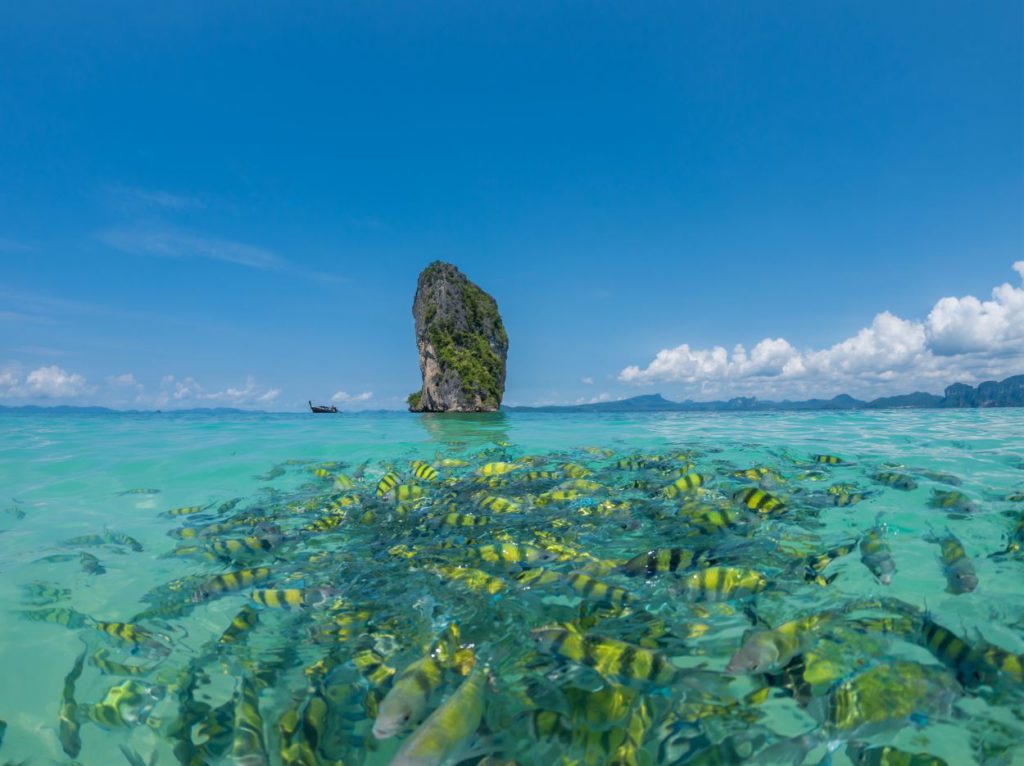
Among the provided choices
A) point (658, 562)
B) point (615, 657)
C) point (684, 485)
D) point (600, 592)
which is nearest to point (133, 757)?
point (615, 657)

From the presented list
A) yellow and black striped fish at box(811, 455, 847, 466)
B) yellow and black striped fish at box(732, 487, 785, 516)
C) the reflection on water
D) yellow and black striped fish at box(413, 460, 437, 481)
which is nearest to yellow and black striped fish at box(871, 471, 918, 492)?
yellow and black striped fish at box(811, 455, 847, 466)

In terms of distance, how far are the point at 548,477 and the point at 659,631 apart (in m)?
5.70

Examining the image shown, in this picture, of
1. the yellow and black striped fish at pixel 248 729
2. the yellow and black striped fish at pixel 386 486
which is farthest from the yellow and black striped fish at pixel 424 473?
the yellow and black striped fish at pixel 248 729

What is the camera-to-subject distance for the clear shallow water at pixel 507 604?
2605 mm

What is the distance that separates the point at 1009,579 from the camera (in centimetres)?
425

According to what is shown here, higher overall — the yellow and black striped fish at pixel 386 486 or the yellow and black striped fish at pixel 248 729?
the yellow and black striped fish at pixel 386 486

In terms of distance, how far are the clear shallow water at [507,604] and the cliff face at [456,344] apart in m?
59.4

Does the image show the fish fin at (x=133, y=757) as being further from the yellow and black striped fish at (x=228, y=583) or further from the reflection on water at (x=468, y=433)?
the reflection on water at (x=468, y=433)

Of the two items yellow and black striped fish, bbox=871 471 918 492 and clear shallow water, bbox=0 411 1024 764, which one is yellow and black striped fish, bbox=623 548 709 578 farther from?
yellow and black striped fish, bbox=871 471 918 492

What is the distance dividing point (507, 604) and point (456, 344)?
70421mm

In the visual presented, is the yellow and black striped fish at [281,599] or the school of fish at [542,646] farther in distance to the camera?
the yellow and black striped fish at [281,599]

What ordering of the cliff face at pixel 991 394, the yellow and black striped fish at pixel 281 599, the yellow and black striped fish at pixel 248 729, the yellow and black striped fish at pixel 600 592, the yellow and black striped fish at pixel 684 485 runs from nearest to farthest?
the yellow and black striped fish at pixel 248 729 → the yellow and black striped fish at pixel 600 592 → the yellow and black striped fish at pixel 281 599 → the yellow and black striped fish at pixel 684 485 → the cliff face at pixel 991 394

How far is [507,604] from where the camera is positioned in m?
3.93

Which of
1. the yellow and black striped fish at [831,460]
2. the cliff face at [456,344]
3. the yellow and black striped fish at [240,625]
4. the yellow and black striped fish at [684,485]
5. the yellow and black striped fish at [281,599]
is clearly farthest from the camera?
the cliff face at [456,344]
